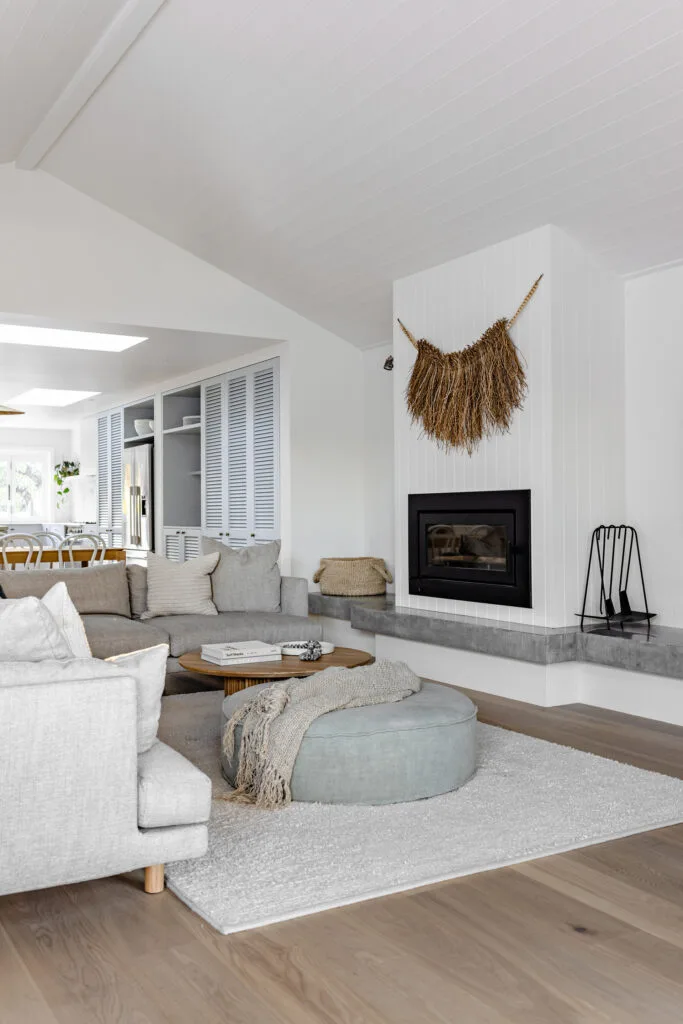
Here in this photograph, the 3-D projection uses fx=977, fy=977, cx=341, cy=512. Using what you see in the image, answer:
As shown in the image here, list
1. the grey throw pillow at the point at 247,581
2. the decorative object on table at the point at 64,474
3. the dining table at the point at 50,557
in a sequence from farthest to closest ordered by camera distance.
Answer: the decorative object on table at the point at 64,474, the dining table at the point at 50,557, the grey throw pillow at the point at 247,581

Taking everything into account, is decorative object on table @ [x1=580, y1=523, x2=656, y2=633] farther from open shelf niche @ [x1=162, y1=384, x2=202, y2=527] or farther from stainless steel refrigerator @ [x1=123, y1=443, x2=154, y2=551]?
stainless steel refrigerator @ [x1=123, y1=443, x2=154, y2=551]

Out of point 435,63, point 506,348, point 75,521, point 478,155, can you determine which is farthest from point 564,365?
point 75,521

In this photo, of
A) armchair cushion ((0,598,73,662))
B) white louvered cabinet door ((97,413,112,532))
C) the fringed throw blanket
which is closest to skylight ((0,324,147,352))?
white louvered cabinet door ((97,413,112,532))

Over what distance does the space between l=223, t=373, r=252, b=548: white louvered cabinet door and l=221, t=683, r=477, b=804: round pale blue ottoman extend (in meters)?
4.69

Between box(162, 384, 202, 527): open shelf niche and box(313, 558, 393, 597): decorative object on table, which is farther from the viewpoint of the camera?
box(162, 384, 202, 527): open shelf niche

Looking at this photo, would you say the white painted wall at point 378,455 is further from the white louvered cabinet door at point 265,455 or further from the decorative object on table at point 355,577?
the white louvered cabinet door at point 265,455

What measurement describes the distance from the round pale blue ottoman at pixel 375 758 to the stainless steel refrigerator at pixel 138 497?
6463 mm

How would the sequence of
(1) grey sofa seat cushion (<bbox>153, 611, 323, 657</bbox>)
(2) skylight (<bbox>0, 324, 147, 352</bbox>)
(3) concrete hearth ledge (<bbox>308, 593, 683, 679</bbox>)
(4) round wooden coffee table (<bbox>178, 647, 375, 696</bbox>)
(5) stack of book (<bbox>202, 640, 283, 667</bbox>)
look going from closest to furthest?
(4) round wooden coffee table (<bbox>178, 647, 375, 696</bbox>) → (5) stack of book (<bbox>202, 640, 283, 667</bbox>) → (3) concrete hearth ledge (<bbox>308, 593, 683, 679</bbox>) → (1) grey sofa seat cushion (<bbox>153, 611, 323, 657</bbox>) → (2) skylight (<bbox>0, 324, 147, 352</bbox>)

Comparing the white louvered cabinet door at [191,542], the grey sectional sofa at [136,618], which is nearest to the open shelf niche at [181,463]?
the white louvered cabinet door at [191,542]

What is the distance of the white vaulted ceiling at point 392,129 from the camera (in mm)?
4020

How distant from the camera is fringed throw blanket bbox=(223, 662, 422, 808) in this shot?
132 inches

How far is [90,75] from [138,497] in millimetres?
5154

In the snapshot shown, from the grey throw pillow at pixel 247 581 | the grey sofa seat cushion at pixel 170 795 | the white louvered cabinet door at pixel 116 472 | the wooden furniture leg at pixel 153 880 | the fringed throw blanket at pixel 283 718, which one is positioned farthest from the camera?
the white louvered cabinet door at pixel 116 472

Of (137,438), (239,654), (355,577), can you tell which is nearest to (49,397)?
(137,438)
